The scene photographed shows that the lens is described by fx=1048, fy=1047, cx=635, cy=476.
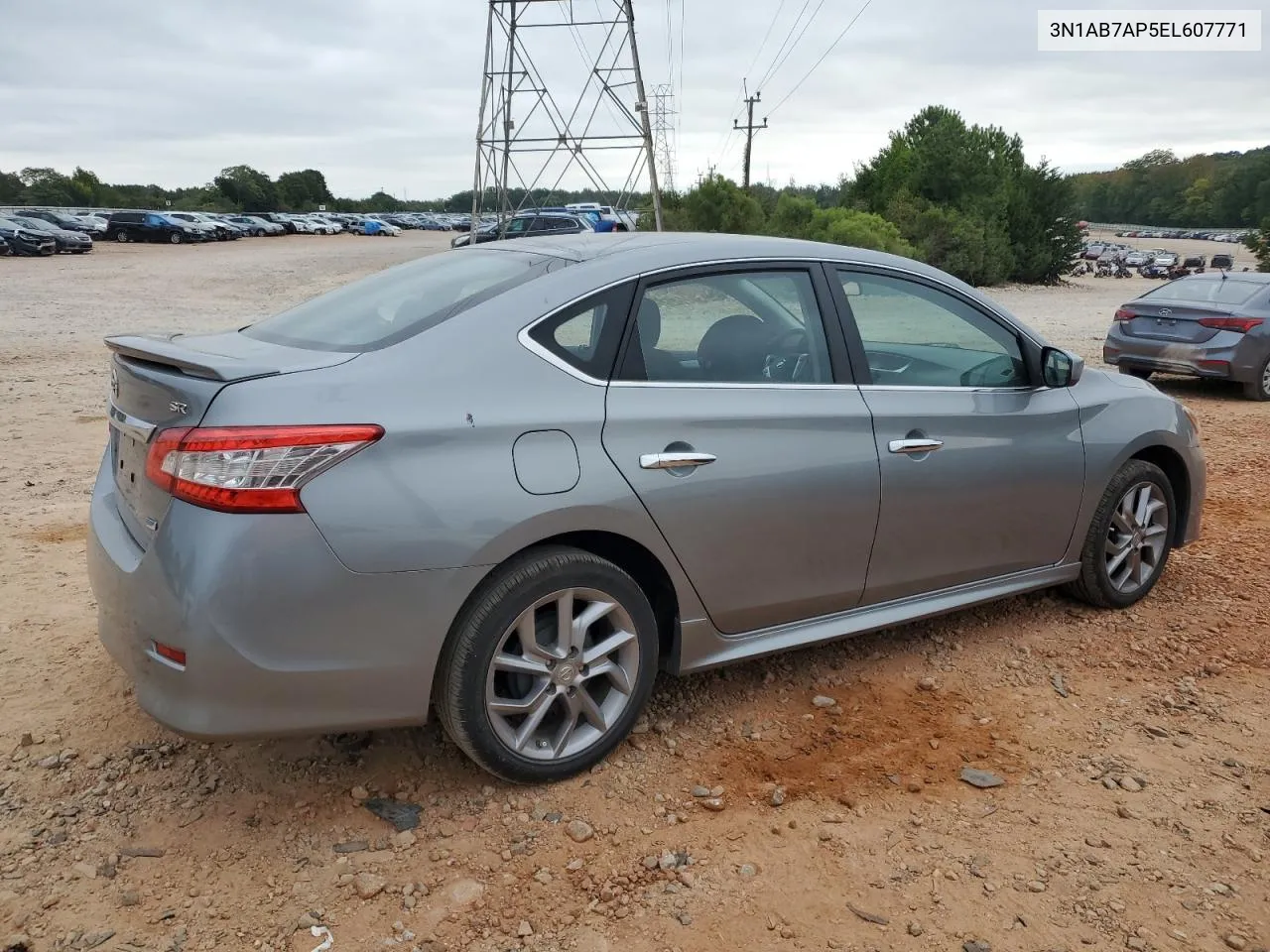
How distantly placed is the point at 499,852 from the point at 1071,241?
40397 mm

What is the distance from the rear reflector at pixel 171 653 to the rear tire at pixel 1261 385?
11.8m

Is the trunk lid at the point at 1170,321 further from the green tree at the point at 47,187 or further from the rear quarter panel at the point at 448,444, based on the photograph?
the green tree at the point at 47,187

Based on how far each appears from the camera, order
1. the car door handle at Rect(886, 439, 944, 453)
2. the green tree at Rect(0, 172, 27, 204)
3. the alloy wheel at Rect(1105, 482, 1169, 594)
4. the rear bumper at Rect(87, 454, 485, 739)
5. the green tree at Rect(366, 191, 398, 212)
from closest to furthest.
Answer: the rear bumper at Rect(87, 454, 485, 739) < the car door handle at Rect(886, 439, 944, 453) < the alloy wheel at Rect(1105, 482, 1169, 594) < the green tree at Rect(0, 172, 27, 204) < the green tree at Rect(366, 191, 398, 212)

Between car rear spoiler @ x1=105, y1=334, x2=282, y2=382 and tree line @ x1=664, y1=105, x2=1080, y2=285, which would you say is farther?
tree line @ x1=664, y1=105, x2=1080, y2=285

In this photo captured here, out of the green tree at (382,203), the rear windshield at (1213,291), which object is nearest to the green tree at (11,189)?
the green tree at (382,203)

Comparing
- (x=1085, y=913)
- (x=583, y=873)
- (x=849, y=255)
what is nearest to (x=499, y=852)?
(x=583, y=873)

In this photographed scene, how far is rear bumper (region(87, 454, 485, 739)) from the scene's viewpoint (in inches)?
104

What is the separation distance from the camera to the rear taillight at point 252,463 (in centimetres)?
263

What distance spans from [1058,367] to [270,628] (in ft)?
10.6

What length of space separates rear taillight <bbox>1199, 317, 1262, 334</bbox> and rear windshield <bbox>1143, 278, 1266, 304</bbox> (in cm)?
34

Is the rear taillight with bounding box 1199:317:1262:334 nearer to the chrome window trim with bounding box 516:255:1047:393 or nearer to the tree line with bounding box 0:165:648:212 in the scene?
the chrome window trim with bounding box 516:255:1047:393

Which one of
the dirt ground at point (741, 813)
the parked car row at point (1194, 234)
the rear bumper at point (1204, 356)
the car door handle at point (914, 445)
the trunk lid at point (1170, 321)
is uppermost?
the parked car row at point (1194, 234)

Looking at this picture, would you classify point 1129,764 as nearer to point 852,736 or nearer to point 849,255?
point 852,736

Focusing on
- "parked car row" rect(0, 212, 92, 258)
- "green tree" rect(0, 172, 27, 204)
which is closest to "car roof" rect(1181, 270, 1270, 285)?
"parked car row" rect(0, 212, 92, 258)
